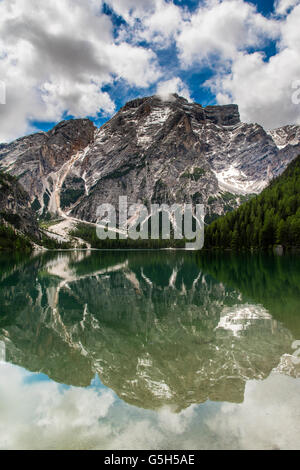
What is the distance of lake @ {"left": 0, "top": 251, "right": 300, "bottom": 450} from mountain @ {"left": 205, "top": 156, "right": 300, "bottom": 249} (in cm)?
7711

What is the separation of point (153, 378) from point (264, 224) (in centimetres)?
9488

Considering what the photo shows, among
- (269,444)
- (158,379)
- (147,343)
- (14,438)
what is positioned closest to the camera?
(269,444)

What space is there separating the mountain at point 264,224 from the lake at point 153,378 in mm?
77107

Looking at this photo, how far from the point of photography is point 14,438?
19.7ft

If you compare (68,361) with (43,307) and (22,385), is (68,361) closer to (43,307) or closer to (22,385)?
(22,385)

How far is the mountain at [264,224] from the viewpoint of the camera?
87188 mm

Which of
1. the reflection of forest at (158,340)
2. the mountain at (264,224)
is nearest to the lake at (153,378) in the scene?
the reflection of forest at (158,340)

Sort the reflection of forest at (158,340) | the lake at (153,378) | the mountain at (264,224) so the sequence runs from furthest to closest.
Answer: the mountain at (264,224), the reflection of forest at (158,340), the lake at (153,378)

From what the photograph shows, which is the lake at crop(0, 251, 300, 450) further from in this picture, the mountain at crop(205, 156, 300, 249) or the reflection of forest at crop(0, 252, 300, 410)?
the mountain at crop(205, 156, 300, 249)

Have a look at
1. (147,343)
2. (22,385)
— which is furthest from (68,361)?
(147,343)

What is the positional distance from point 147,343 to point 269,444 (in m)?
7.17

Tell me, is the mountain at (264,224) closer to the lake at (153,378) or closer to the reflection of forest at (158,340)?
the reflection of forest at (158,340)

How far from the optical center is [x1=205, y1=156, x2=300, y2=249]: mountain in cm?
8719

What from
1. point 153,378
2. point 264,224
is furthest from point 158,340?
point 264,224
